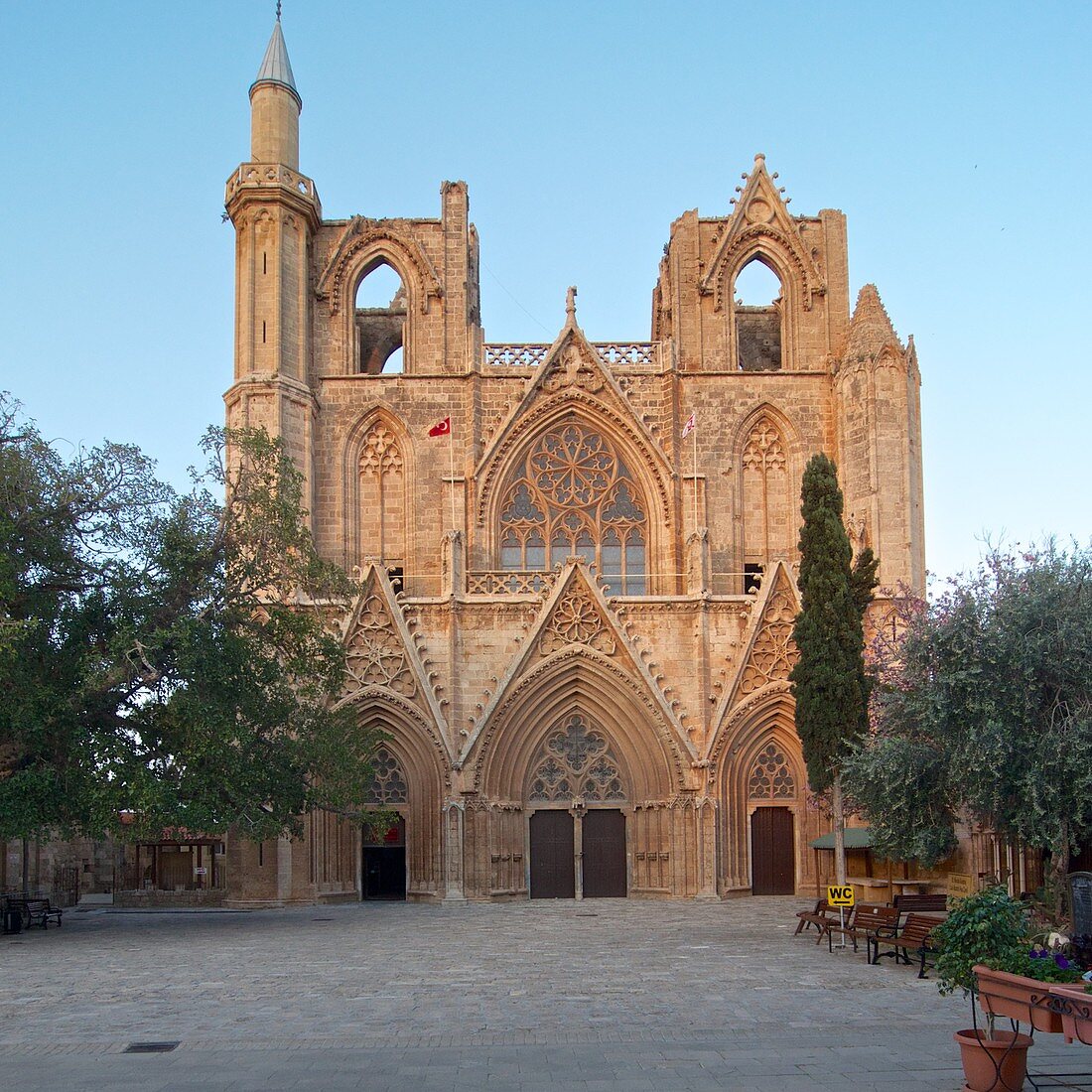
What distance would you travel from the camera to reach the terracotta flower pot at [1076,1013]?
8539 mm

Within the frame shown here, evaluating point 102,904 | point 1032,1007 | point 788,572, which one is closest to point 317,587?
point 788,572

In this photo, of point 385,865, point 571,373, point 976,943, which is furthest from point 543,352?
point 976,943

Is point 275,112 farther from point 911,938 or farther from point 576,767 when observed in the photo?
point 911,938

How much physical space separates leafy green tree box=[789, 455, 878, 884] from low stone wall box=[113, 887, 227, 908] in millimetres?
14500

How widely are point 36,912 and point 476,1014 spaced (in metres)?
14.9

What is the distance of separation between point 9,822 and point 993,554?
1528cm

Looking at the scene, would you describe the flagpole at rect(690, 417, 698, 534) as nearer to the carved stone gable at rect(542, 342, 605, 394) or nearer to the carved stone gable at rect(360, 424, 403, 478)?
the carved stone gable at rect(542, 342, 605, 394)

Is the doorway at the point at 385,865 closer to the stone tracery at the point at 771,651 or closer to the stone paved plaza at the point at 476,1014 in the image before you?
the stone tracery at the point at 771,651

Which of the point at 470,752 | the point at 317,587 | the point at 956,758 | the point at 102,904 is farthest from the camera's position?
the point at 102,904

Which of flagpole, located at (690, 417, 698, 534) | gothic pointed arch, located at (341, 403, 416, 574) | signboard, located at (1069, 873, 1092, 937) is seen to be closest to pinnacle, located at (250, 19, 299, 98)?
gothic pointed arch, located at (341, 403, 416, 574)

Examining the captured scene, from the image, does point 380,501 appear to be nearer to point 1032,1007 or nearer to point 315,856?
point 315,856

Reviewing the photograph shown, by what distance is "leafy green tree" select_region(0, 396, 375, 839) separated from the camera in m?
21.7

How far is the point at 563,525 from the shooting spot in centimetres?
3362

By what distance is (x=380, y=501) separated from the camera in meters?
33.8
